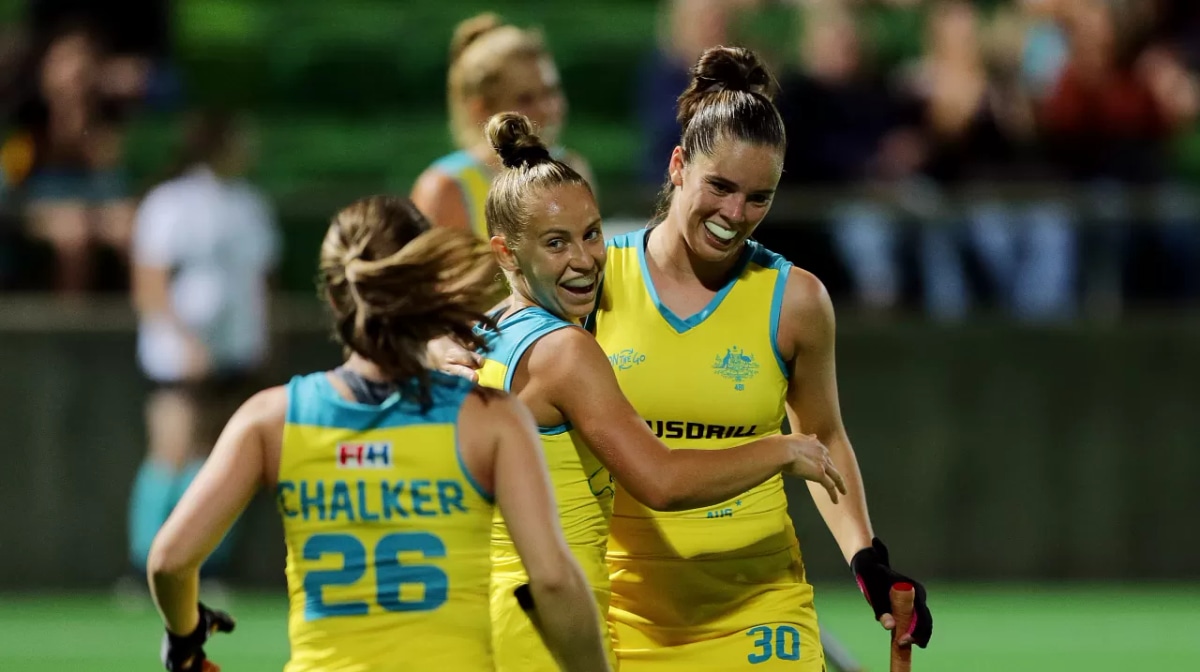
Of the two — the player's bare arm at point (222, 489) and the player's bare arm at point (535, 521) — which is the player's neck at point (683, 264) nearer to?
the player's bare arm at point (535, 521)

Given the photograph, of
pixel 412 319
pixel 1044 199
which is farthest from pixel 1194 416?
pixel 412 319

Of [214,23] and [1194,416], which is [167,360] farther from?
Result: [1194,416]

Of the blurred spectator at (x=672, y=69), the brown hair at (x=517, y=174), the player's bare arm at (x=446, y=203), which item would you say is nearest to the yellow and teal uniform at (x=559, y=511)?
the brown hair at (x=517, y=174)

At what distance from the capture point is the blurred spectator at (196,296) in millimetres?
9445

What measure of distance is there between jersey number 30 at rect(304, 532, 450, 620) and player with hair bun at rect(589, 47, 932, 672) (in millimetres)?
1095

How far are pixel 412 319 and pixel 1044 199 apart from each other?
22.5 feet

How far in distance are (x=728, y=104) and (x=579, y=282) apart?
0.56 m

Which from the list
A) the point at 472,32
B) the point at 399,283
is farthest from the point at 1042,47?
the point at 399,283

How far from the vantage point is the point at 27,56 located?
10898 mm

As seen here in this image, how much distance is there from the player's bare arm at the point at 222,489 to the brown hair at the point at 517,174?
2.81 feet

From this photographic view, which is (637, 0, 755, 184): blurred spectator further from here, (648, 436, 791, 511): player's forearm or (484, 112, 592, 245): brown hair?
(648, 436, 791, 511): player's forearm

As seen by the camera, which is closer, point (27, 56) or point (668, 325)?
point (668, 325)

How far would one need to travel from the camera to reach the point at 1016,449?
32.8ft

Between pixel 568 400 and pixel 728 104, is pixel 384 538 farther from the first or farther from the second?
pixel 728 104
